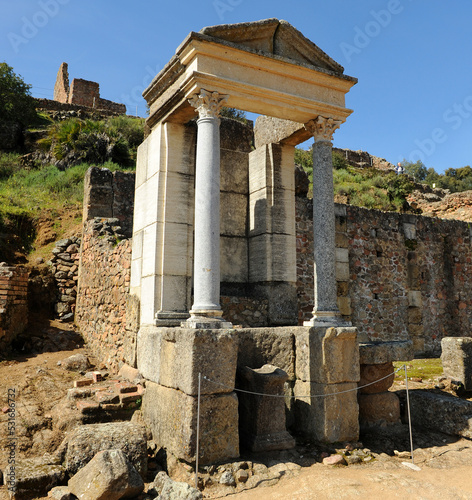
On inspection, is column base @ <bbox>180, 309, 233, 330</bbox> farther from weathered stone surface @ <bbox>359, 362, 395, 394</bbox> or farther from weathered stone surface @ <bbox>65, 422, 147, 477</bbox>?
weathered stone surface @ <bbox>359, 362, 395, 394</bbox>

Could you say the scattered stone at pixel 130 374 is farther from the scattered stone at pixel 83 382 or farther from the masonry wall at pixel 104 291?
the scattered stone at pixel 83 382

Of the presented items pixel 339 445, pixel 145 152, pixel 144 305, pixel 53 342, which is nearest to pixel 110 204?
pixel 53 342

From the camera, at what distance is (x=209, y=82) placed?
5887 millimetres

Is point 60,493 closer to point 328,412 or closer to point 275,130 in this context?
point 328,412

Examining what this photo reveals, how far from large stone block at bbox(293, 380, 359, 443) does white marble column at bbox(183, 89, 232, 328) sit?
1.47 metres

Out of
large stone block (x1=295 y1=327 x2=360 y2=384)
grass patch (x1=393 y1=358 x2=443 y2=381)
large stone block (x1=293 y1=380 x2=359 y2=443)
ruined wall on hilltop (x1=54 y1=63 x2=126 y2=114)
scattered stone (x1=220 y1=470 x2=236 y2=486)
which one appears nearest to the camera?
scattered stone (x1=220 y1=470 x2=236 y2=486)

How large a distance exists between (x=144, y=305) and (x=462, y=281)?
42.2ft

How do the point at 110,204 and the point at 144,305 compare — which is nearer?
the point at 144,305

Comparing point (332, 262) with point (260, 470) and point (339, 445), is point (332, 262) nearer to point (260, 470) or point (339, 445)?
point (339, 445)

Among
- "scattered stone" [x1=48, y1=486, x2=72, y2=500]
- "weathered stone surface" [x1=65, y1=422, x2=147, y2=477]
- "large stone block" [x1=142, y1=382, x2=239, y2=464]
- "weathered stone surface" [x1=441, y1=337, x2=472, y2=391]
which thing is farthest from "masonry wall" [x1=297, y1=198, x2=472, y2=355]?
"scattered stone" [x1=48, y1=486, x2=72, y2=500]

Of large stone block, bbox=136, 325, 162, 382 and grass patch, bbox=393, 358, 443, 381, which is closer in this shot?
large stone block, bbox=136, 325, 162, 382

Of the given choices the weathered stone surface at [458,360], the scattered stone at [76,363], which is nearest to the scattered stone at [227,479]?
the scattered stone at [76,363]

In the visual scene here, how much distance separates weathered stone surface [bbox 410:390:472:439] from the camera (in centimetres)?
618

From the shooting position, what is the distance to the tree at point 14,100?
23141 millimetres
